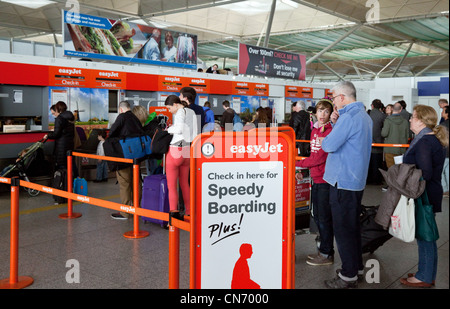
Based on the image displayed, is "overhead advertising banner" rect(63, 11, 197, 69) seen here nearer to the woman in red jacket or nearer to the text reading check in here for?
the woman in red jacket

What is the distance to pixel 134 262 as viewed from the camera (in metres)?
4.27

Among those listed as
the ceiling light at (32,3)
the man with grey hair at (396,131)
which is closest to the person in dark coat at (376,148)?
the man with grey hair at (396,131)

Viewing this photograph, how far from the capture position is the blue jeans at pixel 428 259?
3531 millimetres

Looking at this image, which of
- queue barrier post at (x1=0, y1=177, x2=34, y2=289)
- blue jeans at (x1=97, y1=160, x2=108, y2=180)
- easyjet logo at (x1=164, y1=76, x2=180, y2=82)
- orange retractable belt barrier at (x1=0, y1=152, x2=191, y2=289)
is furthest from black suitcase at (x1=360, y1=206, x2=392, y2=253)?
easyjet logo at (x1=164, y1=76, x2=180, y2=82)

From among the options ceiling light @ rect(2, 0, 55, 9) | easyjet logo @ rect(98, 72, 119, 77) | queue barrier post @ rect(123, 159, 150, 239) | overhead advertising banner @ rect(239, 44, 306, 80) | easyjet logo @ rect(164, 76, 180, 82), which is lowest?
queue barrier post @ rect(123, 159, 150, 239)

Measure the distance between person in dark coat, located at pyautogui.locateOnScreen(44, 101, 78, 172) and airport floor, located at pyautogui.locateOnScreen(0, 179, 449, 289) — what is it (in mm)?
1510

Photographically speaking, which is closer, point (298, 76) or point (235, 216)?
point (235, 216)

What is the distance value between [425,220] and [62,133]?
237 inches

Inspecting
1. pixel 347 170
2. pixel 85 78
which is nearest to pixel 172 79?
pixel 85 78

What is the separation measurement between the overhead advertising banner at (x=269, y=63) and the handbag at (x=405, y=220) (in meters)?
10.6

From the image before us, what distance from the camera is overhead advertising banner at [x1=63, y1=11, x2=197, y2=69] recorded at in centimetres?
1020

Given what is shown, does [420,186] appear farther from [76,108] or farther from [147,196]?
[76,108]

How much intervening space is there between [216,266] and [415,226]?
1836mm

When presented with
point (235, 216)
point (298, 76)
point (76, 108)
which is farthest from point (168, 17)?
point (235, 216)
